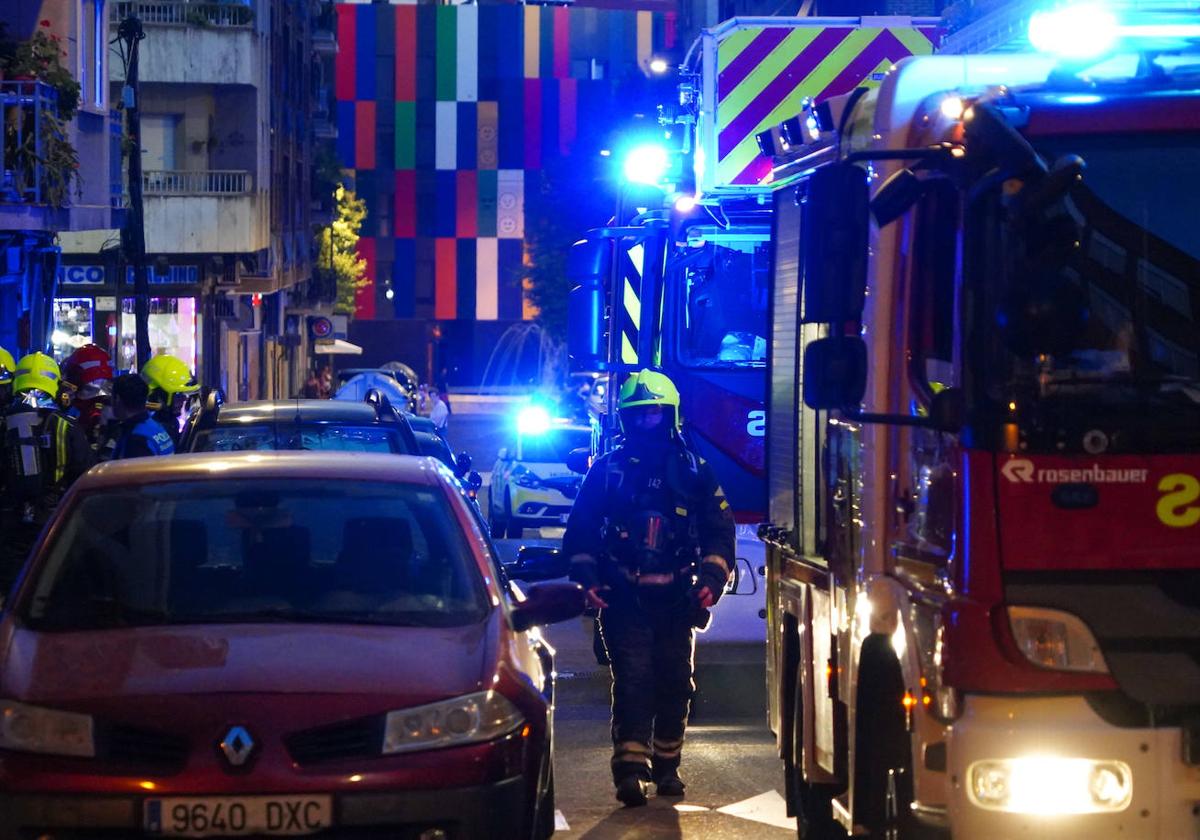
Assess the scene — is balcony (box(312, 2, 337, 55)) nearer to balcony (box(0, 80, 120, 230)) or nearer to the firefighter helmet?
balcony (box(0, 80, 120, 230))

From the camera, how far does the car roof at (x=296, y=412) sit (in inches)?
533

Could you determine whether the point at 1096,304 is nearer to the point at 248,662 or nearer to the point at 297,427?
the point at 248,662

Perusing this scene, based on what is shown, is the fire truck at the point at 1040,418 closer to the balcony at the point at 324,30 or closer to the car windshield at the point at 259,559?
the car windshield at the point at 259,559

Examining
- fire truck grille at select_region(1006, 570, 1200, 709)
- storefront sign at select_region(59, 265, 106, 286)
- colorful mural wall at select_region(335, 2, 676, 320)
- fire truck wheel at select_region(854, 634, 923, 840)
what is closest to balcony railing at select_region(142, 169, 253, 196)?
storefront sign at select_region(59, 265, 106, 286)

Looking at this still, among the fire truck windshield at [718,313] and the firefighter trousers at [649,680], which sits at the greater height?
the fire truck windshield at [718,313]

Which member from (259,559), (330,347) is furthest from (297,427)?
(330,347)

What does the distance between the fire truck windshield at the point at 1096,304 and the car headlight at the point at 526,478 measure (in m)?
22.8

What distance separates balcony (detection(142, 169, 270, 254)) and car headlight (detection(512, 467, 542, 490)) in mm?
17520

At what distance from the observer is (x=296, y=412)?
13.8m

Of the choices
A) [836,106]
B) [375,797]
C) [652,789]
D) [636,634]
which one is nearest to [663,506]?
[636,634]

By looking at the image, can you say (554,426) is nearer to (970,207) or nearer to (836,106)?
(836,106)

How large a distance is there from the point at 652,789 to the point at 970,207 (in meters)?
5.05

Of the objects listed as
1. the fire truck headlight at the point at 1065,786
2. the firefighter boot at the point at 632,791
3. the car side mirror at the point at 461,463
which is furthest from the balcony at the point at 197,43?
the fire truck headlight at the point at 1065,786

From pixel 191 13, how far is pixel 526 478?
21688mm
